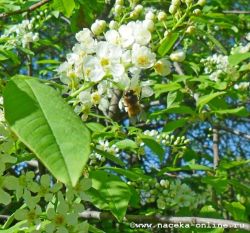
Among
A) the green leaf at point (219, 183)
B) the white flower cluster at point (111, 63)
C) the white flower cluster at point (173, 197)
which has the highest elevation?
the white flower cluster at point (111, 63)

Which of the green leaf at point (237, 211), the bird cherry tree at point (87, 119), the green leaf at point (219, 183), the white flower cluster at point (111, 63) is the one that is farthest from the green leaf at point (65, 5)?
the green leaf at point (237, 211)

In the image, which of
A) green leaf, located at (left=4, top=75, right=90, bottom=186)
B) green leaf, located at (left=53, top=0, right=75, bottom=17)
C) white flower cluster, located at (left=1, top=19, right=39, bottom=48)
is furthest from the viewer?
white flower cluster, located at (left=1, top=19, right=39, bottom=48)

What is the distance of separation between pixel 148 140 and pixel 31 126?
6.70ft

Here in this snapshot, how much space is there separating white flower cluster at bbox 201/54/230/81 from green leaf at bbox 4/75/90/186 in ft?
10.7

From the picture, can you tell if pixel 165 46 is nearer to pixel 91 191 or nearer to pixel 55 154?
pixel 91 191

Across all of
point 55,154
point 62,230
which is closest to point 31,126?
point 55,154

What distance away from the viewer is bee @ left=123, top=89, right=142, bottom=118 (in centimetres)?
232

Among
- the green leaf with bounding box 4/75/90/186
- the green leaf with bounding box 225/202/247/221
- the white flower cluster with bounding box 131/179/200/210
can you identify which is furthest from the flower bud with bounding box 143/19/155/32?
the white flower cluster with bounding box 131/179/200/210

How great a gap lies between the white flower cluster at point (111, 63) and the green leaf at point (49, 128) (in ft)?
1.50

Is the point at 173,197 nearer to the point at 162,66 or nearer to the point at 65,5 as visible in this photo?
the point at 65,5

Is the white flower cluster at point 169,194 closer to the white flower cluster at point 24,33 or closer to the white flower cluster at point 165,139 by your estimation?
the white flower cluster at point 165,139

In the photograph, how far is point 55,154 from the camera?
1153 millimetres

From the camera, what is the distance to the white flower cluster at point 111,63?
186cm

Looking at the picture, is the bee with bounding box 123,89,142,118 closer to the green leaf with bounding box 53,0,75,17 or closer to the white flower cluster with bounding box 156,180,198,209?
the green leaf with bounding box 53,0,75,17
